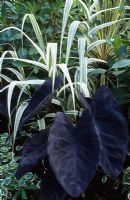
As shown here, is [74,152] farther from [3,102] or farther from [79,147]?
[3,102]

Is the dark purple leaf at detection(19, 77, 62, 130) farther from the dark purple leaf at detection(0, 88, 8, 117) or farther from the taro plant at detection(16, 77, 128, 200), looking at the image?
the dark purple leaf at detection(0, 88, 8, 117)

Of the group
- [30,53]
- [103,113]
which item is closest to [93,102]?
[103,113]

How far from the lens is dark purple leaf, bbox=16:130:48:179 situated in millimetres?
1222

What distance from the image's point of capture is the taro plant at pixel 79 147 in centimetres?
111

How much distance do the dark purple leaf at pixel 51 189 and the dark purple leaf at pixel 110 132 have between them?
0.62 ft

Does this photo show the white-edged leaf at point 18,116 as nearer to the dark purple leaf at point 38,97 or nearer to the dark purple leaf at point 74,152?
the dark purple leaf at point 38,97

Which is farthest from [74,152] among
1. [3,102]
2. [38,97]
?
[3,102]

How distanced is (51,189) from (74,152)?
0.19m

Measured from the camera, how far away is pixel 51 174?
1.29 metres

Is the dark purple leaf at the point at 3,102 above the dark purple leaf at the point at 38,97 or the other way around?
the other way around

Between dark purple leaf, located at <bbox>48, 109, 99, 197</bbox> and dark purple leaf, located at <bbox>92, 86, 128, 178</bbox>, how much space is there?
68 mm

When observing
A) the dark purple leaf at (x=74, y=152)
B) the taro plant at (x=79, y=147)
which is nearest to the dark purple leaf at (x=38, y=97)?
the taro plant at (x=79, y=147)

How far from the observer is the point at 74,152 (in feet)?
3.81

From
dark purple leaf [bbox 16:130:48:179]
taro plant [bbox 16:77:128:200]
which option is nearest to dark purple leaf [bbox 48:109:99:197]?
taro plant [bbox 16:77:128:200]
